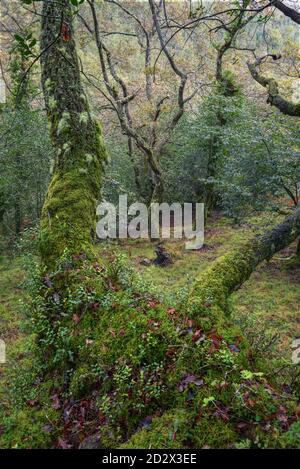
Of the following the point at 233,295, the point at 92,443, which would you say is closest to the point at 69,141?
the point at 92,443

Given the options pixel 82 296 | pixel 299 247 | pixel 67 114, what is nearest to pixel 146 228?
pixel 299 247

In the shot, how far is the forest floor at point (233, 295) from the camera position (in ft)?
17.1

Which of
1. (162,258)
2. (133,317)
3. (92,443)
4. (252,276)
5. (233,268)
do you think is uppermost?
(233,268)

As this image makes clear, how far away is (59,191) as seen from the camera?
4.18 metres

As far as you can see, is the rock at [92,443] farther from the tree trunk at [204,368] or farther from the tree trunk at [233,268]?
the tree trunk at [233,268]

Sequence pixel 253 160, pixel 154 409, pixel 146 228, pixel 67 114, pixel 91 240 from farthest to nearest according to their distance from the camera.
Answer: pixel 146 228, pixel 253 160, pixel 67 114, pixel 91 240, pixel 154 409

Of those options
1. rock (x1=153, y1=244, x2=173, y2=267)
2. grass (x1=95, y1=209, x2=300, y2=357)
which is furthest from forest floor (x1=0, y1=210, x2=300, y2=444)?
rock (x1=153, y1=244, x2=173, y2=267)

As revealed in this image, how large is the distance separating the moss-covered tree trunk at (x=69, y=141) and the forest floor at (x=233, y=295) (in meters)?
1.07

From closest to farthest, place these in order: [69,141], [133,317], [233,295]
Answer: [133,317], [69,141], [233,295]

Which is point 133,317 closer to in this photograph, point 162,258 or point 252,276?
point 252,276

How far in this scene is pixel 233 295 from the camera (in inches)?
243

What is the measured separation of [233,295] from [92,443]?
420cm

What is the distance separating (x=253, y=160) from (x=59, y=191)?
464 cm
